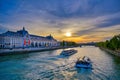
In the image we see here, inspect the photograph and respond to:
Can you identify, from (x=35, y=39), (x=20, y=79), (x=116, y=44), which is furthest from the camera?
(x=35, y=39)

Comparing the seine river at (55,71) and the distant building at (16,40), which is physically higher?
the distant building at (16,40)

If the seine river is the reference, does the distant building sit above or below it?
above

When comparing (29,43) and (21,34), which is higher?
(21,34)

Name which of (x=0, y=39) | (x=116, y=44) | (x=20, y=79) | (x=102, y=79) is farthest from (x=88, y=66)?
(x=0, y=39)

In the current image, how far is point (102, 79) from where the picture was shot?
46.6 ft

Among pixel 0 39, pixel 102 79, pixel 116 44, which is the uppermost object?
pixel 0 39

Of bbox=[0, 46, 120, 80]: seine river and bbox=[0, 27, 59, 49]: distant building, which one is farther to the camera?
bbox=[0, 27, 59, 49]: distant building

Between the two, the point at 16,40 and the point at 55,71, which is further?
the point at 16,40

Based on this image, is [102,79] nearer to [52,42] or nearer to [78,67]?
[78,67]

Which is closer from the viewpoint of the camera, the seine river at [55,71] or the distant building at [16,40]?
the seine river at [55,71]

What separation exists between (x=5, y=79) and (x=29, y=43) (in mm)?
61479

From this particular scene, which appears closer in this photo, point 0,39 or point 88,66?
point 88,66

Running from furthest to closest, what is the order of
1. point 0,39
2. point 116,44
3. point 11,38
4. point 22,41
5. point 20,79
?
point 22,41 → point 11,38 → point 0,39 → point 116,44 → point 20,79

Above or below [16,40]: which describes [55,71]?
below
